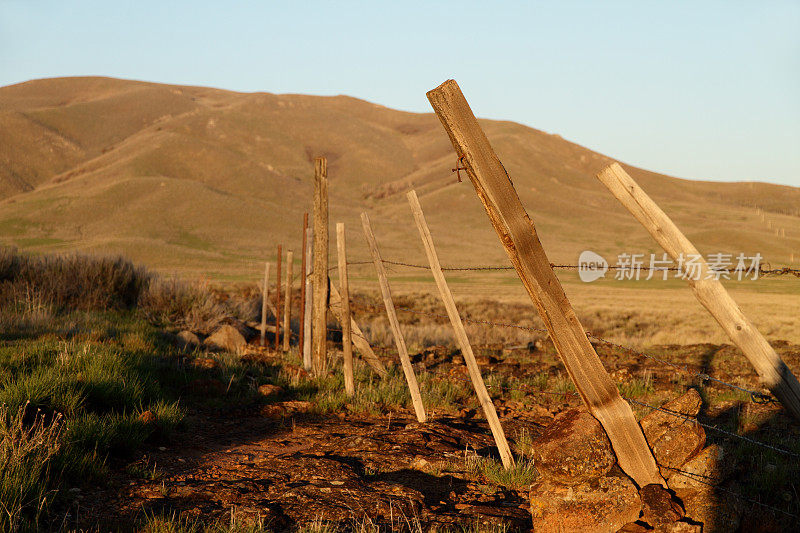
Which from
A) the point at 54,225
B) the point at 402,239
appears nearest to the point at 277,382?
the point at 402,239

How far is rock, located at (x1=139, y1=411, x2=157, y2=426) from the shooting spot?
19.3 ft

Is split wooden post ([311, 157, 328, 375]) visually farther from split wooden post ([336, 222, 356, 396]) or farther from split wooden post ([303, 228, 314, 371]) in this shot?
split wooden post ([336, 222, 356, 396])

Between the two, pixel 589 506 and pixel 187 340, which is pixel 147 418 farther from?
pixel 187 340

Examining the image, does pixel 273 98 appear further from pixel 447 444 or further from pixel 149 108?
pixel 447 444

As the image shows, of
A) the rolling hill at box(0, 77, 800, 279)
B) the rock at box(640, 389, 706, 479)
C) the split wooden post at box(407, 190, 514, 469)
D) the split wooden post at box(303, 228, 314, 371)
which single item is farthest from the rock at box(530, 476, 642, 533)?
the rolling hill at box(0, 77, 800, 279)

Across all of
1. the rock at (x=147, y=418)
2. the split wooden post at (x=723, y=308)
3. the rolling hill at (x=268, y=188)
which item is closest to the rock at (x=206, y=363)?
the rock at (x=147, y=418)

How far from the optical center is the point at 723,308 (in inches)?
126

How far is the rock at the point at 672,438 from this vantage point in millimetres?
3814

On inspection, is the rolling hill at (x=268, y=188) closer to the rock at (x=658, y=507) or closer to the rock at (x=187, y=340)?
the rock at (x=187, y=340)

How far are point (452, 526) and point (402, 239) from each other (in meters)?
59.7

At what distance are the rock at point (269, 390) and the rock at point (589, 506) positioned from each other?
480 cm

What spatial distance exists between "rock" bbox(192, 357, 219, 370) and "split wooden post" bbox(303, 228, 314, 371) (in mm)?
1285

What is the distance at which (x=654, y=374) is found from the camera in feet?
32.5

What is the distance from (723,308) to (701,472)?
1.20 metres
